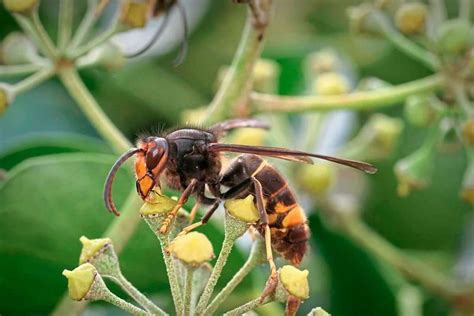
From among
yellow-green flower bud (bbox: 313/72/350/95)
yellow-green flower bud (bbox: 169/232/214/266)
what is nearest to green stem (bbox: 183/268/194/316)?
yellow-green flower bud (bbox: 169/232/214/266)

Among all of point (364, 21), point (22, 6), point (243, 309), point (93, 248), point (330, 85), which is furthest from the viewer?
point (330, 85)

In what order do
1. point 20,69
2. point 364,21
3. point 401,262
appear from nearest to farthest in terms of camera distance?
point 20,69, point 364,21, point 401,262

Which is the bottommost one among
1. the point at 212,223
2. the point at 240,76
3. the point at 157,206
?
the point at 157,206

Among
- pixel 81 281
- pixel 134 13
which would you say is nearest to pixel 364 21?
pixel 134 13

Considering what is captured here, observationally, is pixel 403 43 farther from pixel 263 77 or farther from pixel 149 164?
pixel 149 164

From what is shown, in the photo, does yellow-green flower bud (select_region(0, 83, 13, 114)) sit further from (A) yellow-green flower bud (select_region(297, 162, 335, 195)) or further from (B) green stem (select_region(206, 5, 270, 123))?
(A) yellow-green flower bud (select_region(297, 162, 335, 195))

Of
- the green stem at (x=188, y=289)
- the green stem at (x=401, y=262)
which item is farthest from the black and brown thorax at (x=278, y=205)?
the green stem at (x=401, y=262)

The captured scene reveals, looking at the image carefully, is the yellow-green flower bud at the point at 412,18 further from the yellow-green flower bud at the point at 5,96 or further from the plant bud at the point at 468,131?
the yellow-green flower bud at the point at 5,96

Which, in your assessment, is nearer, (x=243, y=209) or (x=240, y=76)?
(x=243, y=209)
